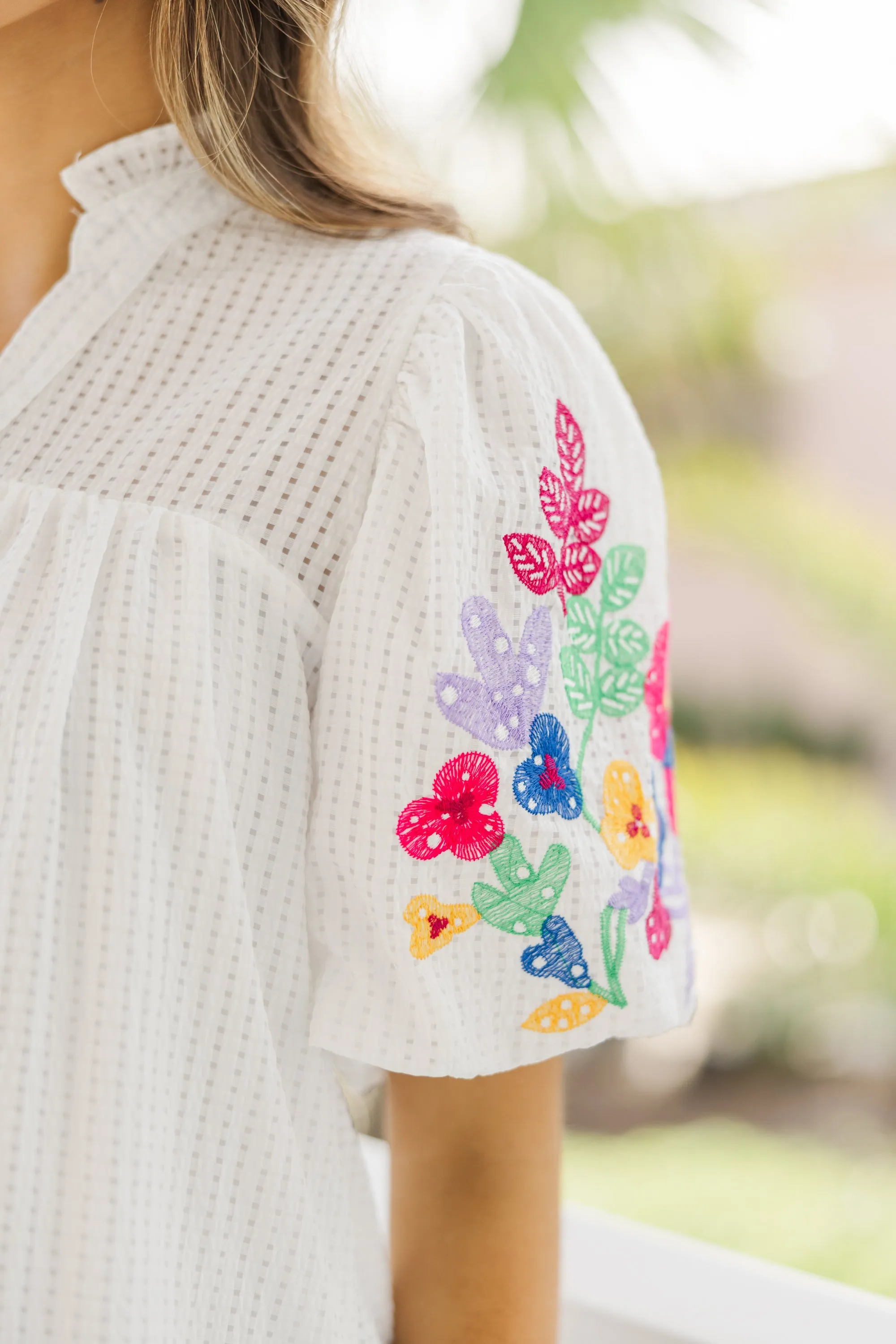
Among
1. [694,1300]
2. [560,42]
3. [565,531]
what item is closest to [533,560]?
[565,531]

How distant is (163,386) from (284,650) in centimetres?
14

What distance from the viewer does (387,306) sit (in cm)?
46

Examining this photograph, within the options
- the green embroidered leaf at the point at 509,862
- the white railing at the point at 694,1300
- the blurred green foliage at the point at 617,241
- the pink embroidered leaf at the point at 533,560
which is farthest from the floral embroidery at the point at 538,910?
the blurred green foliage at the point at 617,241

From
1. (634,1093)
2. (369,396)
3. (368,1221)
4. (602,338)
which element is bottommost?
(634,1093)

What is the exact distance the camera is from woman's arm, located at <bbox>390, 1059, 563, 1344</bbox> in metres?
0.47

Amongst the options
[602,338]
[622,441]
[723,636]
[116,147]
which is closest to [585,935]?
[622,441]

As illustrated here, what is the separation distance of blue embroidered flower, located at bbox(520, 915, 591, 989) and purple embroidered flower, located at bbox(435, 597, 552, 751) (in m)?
0.07

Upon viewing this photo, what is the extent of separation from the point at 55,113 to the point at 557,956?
45cm

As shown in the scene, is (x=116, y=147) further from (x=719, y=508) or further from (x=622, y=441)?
(x=719, y=508)

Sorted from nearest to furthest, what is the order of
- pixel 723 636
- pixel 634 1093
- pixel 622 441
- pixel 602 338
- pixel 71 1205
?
pixel 71 1205, pixel 622 441, pixel 602 338, pixel 634 1093, pixel 723 636

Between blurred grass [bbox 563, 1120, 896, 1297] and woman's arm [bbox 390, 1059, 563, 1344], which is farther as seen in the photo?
blurred grass [bbox 563, 1120, 896, 1297]

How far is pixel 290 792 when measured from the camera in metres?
0.43

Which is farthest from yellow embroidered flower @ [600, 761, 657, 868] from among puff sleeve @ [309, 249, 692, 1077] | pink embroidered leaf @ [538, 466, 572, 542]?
pink embroidered leaf @ [538, 466, 572, 542]

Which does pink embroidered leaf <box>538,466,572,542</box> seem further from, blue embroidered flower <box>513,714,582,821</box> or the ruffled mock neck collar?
the ruffled mock neck collar
